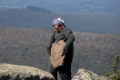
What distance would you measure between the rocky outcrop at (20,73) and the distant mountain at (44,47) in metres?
89.7

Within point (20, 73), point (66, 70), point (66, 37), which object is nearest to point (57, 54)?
point (66, 70)

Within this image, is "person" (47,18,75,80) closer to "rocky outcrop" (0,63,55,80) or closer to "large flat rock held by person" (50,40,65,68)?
"large flat rock held by person" (50,40,65,68)

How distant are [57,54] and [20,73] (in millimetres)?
3154

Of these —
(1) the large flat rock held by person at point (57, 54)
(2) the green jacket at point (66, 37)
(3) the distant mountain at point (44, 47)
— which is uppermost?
(2) the green jacket at point (66, 37)

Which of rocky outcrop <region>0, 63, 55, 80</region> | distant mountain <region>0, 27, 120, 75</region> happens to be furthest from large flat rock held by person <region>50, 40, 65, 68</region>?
distant mountain <region>0, 27, 120, 75</region>

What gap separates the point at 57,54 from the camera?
37.5ft

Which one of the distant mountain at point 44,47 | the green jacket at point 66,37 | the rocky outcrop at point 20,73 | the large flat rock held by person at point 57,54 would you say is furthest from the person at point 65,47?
the distant mountain at point 44,47

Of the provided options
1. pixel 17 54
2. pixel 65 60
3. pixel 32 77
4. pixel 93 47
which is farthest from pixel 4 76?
pixel 93 47

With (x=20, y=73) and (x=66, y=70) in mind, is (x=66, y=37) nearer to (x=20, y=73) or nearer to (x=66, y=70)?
(x=66, y=70)

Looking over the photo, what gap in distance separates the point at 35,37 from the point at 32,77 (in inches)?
4511

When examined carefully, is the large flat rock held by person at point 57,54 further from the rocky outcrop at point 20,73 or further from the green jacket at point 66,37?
the rocky outcrop at point 20,73

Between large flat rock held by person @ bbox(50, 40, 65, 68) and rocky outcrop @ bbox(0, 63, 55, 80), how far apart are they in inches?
88.4

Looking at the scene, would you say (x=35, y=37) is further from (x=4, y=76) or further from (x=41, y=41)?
(x=4, y=76)

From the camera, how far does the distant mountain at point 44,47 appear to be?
10519 centimetres
